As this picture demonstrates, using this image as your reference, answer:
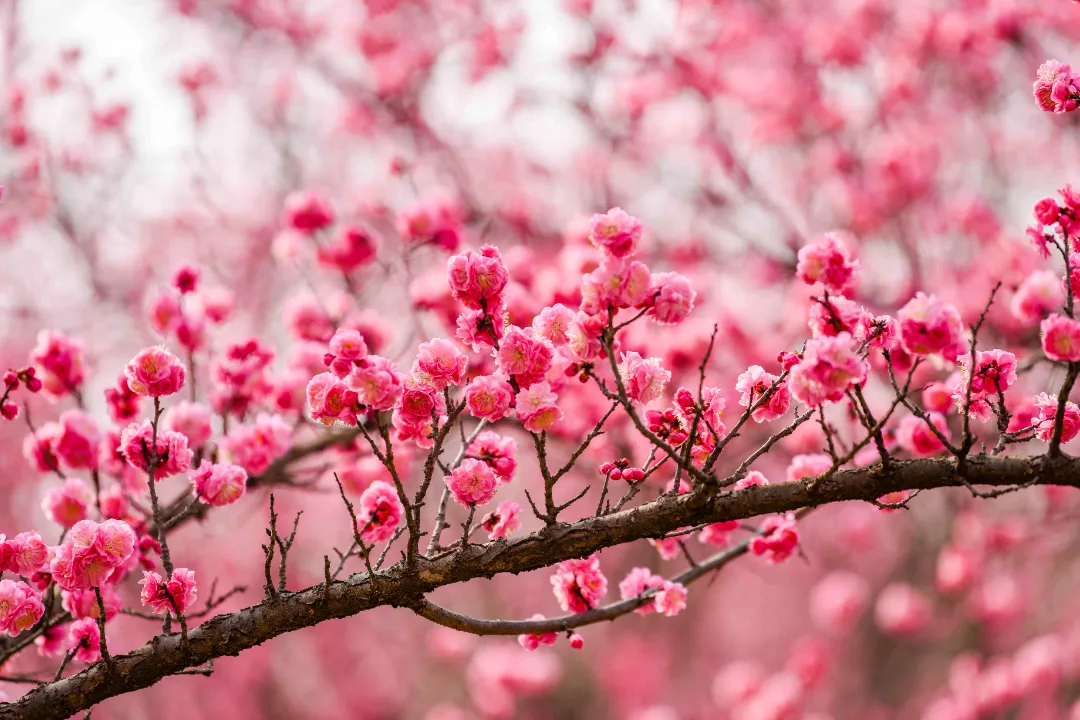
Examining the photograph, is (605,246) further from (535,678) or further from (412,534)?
(535,678)

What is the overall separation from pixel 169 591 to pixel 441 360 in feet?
3.81

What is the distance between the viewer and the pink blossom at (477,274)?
2355 millimetres

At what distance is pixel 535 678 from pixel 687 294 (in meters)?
7.92

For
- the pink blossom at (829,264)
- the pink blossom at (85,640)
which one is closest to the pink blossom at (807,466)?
the pink blossom at (829,264)

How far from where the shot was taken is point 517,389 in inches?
98.3

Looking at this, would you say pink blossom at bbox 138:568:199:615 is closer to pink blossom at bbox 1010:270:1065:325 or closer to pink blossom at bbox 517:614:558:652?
pink blossom at bbox 517:614:558:652

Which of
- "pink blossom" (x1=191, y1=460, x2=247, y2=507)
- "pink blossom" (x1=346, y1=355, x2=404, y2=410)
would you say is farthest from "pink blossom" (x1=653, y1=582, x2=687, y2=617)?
"pink blossom" (x1=191, y1=460, x2=247, y2=507)

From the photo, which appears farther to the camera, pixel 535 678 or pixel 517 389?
pixel 535 678

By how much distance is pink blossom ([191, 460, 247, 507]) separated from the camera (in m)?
2.82

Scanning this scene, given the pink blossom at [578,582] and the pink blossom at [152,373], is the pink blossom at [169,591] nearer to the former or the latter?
the pink blossom at [152,373]

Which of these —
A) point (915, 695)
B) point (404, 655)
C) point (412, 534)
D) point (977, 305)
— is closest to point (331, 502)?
point (404, 655)

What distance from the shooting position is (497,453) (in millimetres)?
2691

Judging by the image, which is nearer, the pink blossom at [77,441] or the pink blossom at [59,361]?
the pink blossom at [77,441]

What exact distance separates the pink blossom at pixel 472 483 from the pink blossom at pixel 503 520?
28 cm
